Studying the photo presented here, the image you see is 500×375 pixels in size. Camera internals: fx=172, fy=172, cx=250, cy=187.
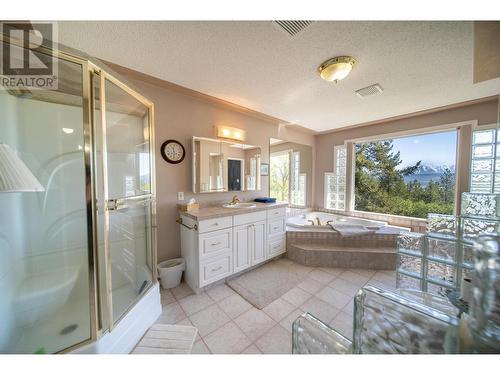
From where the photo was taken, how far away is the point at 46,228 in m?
1.57

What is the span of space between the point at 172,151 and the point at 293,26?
1.69 metres

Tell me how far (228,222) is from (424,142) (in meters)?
3.54

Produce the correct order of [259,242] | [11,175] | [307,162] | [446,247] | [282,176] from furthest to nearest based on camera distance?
1. [282,176]
2. [307,162]
3. [259,242]
4. [446,247]
5. [11,175]

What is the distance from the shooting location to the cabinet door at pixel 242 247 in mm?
2121

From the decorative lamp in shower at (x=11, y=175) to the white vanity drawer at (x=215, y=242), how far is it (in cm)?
127

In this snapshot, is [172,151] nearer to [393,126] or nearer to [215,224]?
[215,224]

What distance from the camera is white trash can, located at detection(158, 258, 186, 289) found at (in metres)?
1.94

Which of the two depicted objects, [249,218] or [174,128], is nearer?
[174,128]

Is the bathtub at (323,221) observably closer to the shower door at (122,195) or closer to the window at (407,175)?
the window at (407,175)

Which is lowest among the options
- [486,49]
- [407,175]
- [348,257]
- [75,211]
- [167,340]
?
[167,340]

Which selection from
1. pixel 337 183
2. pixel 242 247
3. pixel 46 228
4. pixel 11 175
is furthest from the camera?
pixel 337 183

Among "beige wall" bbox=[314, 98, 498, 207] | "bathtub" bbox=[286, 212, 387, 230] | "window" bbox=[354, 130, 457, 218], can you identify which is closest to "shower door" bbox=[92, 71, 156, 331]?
"bathtub" bbox=[286, 212, 387, 230]

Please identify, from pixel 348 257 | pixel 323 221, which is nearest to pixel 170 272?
pixel 348 257

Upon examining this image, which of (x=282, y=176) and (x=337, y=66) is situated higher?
(x=337, y=66)
